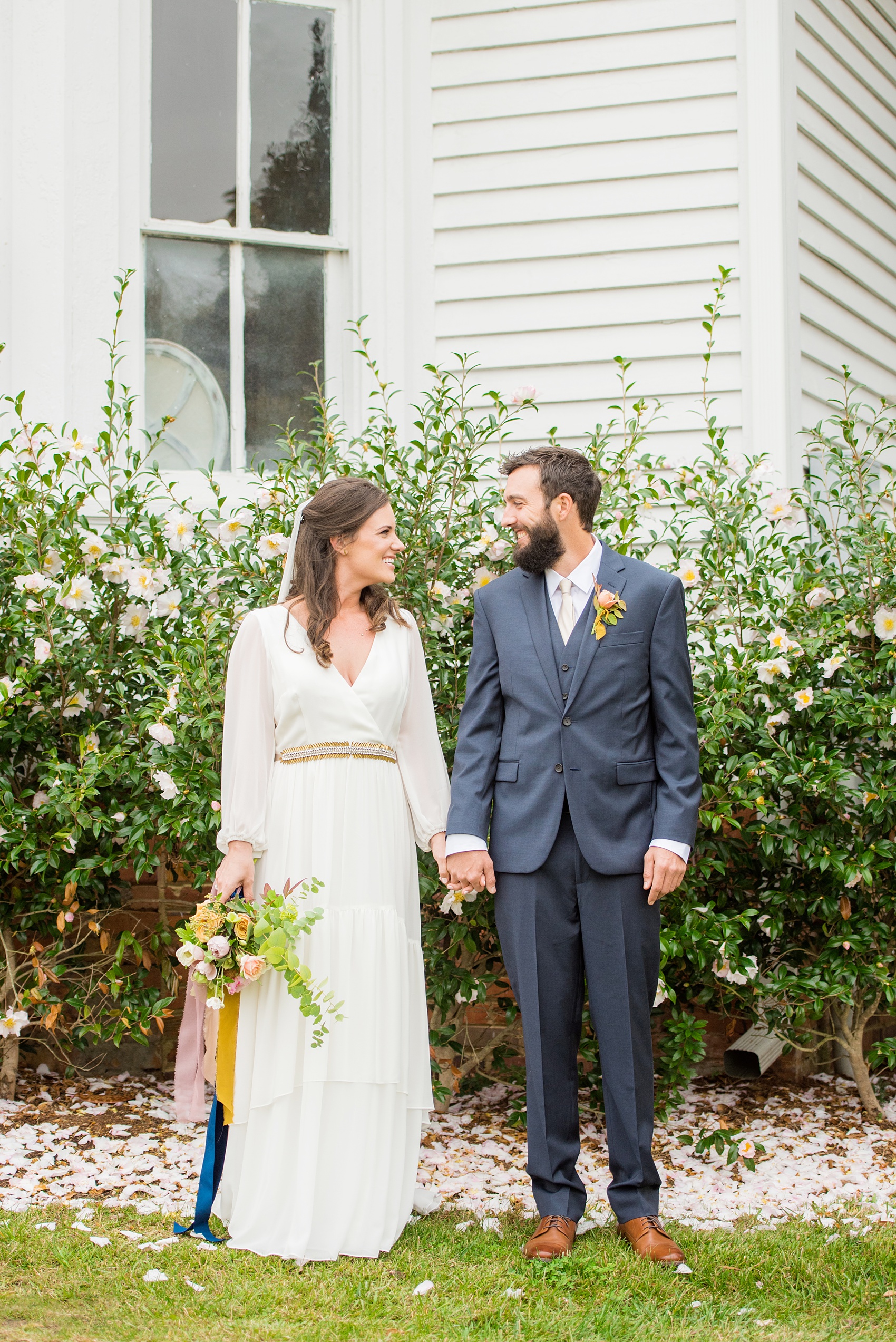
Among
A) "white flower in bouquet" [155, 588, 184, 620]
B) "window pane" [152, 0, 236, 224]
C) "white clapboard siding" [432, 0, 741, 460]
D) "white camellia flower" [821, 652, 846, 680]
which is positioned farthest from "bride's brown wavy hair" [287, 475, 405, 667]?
"window pane" [152, 0, 236, 224]

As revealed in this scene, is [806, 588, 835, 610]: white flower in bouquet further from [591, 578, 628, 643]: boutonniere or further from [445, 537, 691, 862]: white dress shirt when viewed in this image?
[591, 578, 628, 643]: boutonniere

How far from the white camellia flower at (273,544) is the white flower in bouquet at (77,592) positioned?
1.90 ft

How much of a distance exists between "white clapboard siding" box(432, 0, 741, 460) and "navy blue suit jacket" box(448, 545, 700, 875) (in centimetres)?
199

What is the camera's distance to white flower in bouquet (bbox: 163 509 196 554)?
4258 millimetres

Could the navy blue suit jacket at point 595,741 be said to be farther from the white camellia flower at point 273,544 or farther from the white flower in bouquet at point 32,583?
the white flower in bouquet at point 32,583

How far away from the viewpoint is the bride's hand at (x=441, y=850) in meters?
3.44

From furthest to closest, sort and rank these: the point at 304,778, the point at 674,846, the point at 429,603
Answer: the point at 429,603 < the point at 304,778 < the point at 674,846

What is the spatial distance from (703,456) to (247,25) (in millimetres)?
2737

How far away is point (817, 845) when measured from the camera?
13.9ft

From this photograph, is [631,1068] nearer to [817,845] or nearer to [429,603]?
[817,845]

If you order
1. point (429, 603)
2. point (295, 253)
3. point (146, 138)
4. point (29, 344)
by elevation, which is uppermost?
point (146, 138)

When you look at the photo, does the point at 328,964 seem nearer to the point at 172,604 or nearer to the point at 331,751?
the point at 331,751

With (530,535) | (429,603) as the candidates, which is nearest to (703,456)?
(429,603)

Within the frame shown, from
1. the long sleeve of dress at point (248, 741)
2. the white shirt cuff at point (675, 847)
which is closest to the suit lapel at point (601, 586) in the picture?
the white shirt cuff at point (675, 847)
